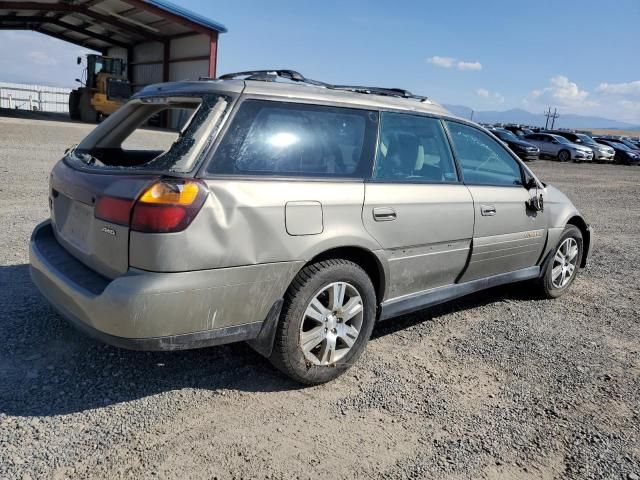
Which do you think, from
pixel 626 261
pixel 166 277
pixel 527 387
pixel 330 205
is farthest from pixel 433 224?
pixel 626 261

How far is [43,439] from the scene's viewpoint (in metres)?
2.53

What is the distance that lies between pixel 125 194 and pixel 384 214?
155 cm

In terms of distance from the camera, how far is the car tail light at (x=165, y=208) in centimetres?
249

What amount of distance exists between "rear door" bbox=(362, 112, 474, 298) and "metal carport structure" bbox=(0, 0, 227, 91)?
2337cm

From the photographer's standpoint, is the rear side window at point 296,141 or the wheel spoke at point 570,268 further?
the wheel spoke at point 570,268

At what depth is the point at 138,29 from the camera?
1174 inches

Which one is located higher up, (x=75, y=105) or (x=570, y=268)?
(x=75, y=105)

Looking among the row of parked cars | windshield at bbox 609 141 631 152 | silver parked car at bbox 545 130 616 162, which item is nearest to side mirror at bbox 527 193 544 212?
the row of parked cars

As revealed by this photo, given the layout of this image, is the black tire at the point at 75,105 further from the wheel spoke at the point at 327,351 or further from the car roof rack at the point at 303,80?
the wheel spoke at the point at 327,351

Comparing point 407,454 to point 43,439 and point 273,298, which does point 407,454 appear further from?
point 43,439

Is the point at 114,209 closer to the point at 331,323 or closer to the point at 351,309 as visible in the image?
the point at 331,323

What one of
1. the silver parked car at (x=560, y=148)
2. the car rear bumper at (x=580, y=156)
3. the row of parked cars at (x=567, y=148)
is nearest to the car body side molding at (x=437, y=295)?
the row of parked cars at (x=567, y=148)

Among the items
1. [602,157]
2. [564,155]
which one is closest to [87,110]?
[564,155]

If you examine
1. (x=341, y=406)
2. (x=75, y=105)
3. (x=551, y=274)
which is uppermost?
(x=75, y=105)
